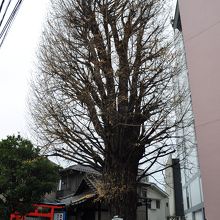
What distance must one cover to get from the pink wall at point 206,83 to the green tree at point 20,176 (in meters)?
7.94

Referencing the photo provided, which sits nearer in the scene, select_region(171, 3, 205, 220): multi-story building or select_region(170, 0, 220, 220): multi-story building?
select_region(170, 0, 220, 220): multi-story building

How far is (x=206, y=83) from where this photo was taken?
8.83 m

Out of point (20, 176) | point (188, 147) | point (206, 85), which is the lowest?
→ point (20, 176)

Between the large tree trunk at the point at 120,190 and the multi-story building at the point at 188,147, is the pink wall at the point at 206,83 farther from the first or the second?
the large tree trunk at the point at 120,190

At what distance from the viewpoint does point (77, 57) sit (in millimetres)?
10648

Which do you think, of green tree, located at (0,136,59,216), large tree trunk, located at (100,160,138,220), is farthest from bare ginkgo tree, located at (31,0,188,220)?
green tree, located at (0,136,59,216)

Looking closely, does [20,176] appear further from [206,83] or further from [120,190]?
[206,83]

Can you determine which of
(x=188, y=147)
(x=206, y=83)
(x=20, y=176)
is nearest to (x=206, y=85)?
(x=206, y=83)

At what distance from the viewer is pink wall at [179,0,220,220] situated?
8.20m

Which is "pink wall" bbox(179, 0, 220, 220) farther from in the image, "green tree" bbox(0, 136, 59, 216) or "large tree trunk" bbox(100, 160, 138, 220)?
"green tree" bbox(0, 136, 59, 216)

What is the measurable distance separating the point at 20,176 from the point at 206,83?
367 inches

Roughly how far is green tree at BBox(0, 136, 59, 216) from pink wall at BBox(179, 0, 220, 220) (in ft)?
26.1

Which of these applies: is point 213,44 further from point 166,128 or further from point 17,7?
point 17,7

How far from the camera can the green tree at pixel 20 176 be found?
14586 mm
